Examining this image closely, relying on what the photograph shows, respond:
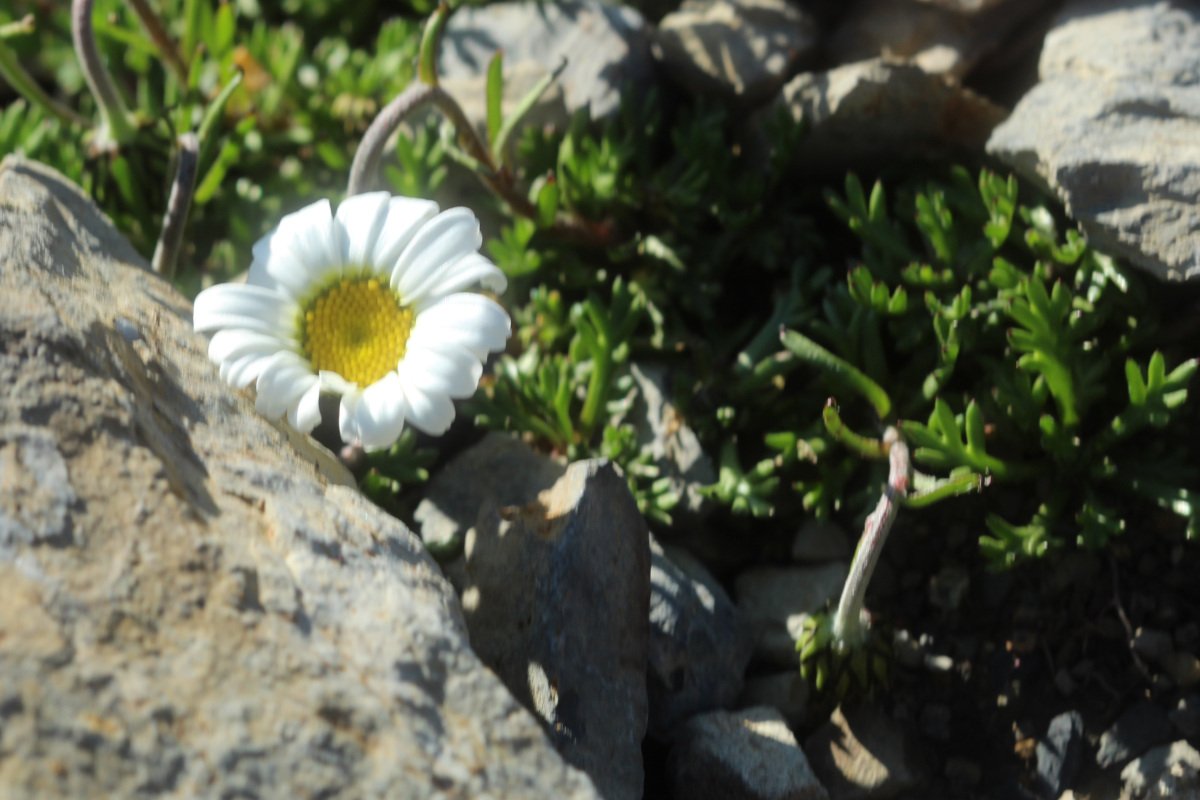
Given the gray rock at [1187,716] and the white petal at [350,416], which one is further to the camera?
the gray rock at [1187,716]

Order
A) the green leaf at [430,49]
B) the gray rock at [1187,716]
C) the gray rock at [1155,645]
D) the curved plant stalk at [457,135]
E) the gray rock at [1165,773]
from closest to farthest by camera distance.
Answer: the gray rock at [1165,773] → the gray rock at [1187,716] → the gray rock at [1155,645] → the curved plant stalk at [457,135] → the green leaf at [430,49]

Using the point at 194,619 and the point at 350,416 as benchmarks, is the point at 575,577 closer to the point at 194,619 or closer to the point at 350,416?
the point at 350,416

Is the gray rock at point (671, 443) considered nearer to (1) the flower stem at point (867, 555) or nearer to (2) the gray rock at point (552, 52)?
(1) the flower stem at point (867, 555)

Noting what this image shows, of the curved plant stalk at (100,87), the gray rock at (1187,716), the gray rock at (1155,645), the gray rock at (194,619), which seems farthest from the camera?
the curved plant stalk at (100,87)

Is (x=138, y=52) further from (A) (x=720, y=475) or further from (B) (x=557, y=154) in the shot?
(A) (x=720, y=475)

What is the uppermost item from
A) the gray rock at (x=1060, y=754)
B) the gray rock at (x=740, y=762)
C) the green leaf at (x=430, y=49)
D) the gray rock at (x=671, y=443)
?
the green leaf at (x=430, y=49)

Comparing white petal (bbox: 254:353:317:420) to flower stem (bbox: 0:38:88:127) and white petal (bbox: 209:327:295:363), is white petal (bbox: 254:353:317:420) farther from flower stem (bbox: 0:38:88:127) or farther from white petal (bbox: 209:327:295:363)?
flower stem (bbox: 0:38:88:127)

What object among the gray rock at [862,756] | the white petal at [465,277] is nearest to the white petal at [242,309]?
the white petal at [465,277]
